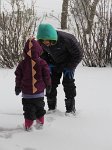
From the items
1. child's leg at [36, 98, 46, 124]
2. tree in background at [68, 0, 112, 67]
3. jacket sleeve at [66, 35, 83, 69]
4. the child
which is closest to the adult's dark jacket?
jacket sleeve at [66, 35, 83, 69]

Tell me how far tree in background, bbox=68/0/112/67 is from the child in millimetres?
3207

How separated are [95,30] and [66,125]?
11.3 ft

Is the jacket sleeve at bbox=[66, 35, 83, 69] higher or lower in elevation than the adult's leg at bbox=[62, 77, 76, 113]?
higher

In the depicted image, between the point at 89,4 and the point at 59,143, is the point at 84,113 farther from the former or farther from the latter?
the point at 89,4

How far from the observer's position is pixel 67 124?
4.70 metres

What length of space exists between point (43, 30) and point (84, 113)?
4.05 ft

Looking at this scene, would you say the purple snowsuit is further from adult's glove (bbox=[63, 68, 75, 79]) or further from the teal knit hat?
adult's glove (bbox=[63, 68, 75, 79])

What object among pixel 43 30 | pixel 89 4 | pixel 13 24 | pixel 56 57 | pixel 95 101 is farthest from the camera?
pixel 13 24

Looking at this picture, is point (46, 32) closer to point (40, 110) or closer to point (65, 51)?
point (65, 51)

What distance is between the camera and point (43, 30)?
14.8ft

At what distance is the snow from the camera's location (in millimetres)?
4117

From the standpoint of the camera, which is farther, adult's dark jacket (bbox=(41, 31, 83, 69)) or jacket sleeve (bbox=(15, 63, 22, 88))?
adult's dark jacket (bbox=(41, 31, 83, 69))

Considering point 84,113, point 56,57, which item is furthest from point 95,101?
point 56,57

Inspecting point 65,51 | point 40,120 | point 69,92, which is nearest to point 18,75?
point 40,120
